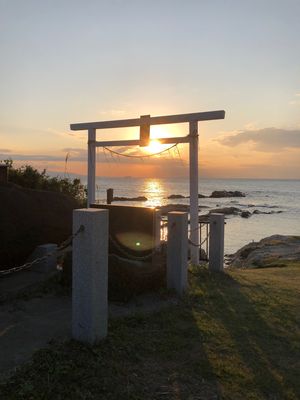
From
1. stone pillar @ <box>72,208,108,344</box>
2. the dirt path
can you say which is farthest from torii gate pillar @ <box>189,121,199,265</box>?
stone pillar @ <box>72,208,108,344</box>

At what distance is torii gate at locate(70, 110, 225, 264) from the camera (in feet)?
34.8

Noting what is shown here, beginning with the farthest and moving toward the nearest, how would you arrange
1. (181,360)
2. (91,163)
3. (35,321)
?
(91,163), (35,321), (181,360)

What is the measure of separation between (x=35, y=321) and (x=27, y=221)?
11.2 ft

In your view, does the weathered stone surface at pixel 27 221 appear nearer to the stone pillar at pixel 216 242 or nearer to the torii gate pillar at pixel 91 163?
the torii gate pillar at pixel 91 163

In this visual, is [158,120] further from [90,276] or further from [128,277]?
[90,276]

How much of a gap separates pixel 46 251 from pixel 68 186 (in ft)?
29.4

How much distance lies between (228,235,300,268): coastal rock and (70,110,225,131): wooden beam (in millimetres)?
6720

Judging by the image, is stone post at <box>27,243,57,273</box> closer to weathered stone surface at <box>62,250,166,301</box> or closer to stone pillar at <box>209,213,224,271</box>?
weathered stone surface at <box>62,250,166,301</box>

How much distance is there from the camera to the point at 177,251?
746 cm

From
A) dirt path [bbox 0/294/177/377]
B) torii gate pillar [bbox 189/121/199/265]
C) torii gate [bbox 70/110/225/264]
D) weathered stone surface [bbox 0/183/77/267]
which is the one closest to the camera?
dirt path [bbox 0/294/177/377]

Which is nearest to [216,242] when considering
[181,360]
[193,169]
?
[193,169]

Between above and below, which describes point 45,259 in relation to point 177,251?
below

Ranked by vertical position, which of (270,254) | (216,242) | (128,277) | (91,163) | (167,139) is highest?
(167,139)

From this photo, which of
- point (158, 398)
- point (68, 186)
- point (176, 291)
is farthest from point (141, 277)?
point (68, 186)
